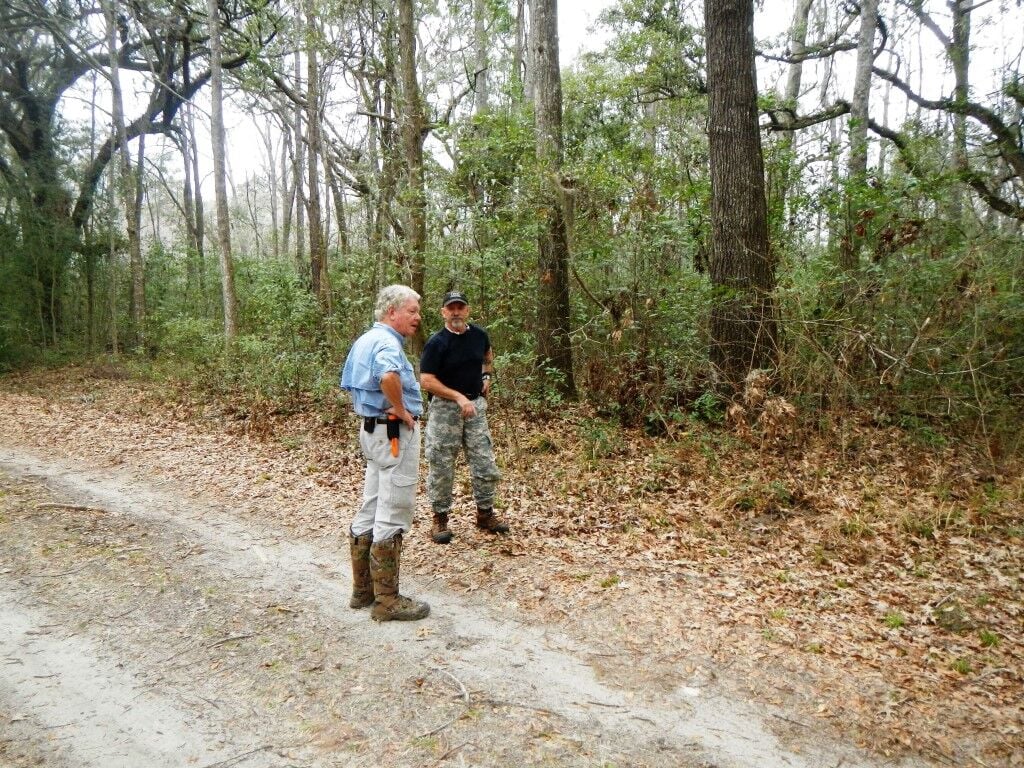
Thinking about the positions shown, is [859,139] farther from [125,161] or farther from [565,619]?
[125,161]

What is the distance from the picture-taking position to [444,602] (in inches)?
185

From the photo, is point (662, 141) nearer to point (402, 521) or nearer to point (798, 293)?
point (798, 293)

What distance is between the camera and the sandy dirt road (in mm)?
3061

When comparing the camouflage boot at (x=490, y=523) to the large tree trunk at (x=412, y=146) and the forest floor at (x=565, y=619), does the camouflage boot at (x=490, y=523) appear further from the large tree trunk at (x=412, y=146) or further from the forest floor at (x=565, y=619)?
the large tree trunk at (x=412, y=146)

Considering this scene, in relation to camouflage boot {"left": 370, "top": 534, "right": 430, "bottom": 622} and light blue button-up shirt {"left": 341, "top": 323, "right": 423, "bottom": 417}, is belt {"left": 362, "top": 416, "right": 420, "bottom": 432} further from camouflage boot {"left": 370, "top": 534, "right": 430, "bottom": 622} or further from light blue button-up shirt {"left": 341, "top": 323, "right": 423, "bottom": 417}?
camouflage boot {"left": 370, "top": 534, "right": 430, "bottom": 622}

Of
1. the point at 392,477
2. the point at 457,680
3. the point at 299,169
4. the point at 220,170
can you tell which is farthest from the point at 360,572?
the point at 299,169

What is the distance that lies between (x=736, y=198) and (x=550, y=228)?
9.41 ft

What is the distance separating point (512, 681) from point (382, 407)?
75.7 inches

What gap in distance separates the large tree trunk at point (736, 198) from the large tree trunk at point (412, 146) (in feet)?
16.4

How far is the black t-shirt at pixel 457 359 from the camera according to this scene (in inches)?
216

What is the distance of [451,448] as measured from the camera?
18.7 feet

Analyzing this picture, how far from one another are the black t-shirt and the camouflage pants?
201 millimetres

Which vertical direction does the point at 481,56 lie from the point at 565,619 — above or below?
above

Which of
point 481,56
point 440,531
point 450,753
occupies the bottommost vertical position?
point 450,753
